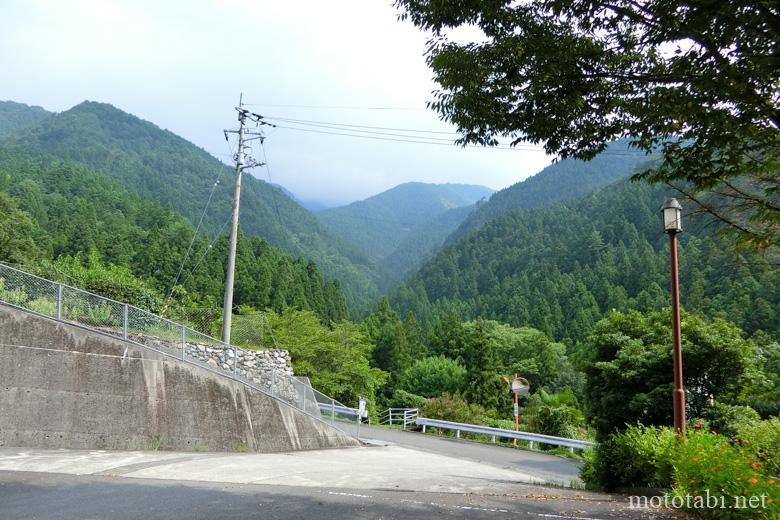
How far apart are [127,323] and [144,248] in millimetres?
58672

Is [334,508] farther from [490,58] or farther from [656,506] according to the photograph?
[490,58]

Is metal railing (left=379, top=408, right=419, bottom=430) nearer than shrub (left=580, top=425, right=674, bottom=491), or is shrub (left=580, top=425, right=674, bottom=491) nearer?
shrub (left=580, top=425, right=674, bottom=491)

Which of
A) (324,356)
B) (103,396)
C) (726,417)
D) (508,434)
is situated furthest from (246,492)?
(324,356)

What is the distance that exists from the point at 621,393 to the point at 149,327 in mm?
11612

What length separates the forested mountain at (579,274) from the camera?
73.9 m

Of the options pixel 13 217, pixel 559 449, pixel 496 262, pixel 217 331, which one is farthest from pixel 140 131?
pixel 559 449

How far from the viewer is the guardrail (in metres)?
20.9

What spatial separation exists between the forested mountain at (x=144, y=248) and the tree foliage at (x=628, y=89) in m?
46.5

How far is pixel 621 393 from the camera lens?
46.3 feet

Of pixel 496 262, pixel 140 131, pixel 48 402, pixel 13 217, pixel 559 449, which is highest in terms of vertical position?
pixel 140 131

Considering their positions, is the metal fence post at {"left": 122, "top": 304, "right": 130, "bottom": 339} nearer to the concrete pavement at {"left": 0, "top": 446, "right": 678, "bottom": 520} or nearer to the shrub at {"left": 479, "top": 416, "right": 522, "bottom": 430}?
the concrete pavement at {"left": 0, "top": 446, "right": 678, "bottom": 520}

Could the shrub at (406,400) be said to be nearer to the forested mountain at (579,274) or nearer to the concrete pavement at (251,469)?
the concrete pavement at (251,469)

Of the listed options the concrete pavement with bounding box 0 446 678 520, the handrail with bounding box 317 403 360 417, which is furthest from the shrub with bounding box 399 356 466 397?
the concrete pavement with bounding box 0 446 678 520

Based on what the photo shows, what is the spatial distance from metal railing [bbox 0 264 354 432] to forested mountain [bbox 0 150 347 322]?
35.8 meters
